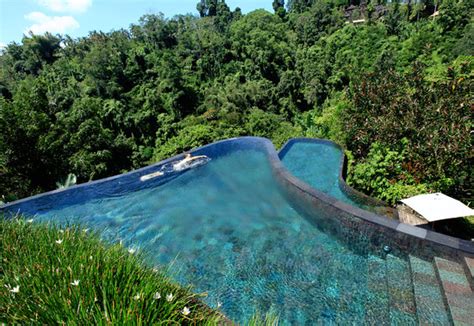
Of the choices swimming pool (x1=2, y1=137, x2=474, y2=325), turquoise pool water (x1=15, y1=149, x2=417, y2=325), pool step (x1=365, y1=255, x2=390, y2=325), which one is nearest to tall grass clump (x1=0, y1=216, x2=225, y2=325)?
swimming pool (x1=2, y1=137, x2=474, y2=325)

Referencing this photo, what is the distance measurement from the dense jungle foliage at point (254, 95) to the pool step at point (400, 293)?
92.4 inches

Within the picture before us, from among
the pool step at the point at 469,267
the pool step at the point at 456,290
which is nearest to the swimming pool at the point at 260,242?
the pool step at the point at 456,290

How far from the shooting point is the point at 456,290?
10.6 ft

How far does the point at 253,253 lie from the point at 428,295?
2489 mm

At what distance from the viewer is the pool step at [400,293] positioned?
10.5 ft

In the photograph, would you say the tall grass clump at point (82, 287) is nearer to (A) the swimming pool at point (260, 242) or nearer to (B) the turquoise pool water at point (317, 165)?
(A) the swimming pool at point (260, 242)

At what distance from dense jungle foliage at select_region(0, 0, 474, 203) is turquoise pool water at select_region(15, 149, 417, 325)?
2477 millimetres

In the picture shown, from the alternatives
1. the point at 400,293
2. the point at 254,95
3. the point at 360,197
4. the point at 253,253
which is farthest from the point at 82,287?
the point at 254,95

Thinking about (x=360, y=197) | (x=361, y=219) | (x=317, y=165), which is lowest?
(x=360, y=197)

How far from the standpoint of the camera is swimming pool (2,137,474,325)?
3.53 metres

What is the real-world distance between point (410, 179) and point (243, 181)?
4.11m

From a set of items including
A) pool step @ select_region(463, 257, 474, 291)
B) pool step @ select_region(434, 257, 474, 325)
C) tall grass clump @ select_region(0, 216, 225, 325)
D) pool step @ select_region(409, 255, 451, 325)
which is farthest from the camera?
pool step @ select_region(463, 257, 474, 291)

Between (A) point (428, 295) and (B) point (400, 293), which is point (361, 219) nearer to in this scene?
(B) point (400, 293)

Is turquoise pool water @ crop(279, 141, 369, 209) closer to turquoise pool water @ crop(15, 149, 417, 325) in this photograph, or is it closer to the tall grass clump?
turquoise pool water @ crop(15, 149, 417, 325)
